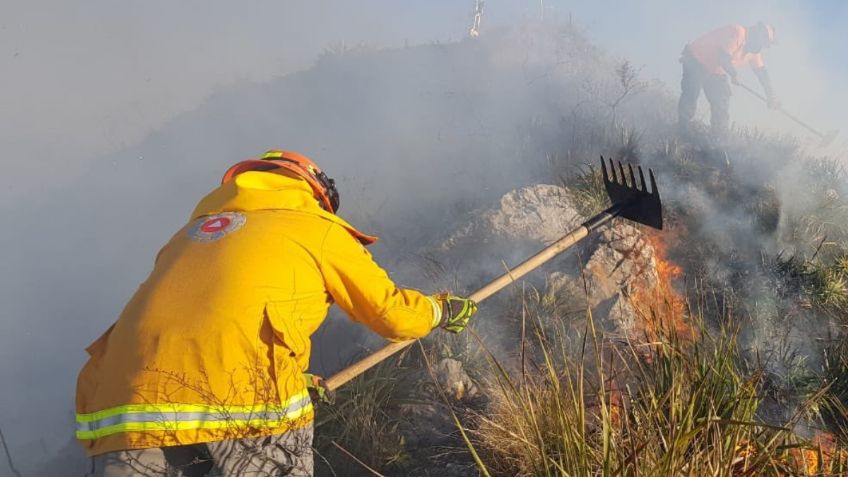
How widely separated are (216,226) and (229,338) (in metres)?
0.46

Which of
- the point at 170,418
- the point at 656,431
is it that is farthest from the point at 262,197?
the point at 656,431

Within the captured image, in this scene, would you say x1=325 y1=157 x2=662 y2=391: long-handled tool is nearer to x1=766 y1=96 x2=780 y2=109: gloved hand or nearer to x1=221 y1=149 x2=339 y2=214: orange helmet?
x1=221 y1=149 x2=339 y2=214: orange helmet

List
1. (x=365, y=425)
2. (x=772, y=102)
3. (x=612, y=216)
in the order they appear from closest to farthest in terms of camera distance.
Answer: (x=365, y=425)
(x=612, y=216)
(x=772, y=102)

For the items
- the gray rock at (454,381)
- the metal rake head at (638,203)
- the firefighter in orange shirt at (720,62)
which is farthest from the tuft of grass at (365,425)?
the firefighter in orange shirt at (720,62)

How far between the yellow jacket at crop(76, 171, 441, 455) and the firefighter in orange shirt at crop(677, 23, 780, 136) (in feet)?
21.4

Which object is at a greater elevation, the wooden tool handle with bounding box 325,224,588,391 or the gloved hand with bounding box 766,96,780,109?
the wooden tool handle with bounding box 325,224,588,391

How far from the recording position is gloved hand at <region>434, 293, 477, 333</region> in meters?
2.47

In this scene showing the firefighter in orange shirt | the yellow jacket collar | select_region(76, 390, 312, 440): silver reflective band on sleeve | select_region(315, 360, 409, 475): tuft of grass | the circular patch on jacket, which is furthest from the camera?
the firefighter in orange shirt

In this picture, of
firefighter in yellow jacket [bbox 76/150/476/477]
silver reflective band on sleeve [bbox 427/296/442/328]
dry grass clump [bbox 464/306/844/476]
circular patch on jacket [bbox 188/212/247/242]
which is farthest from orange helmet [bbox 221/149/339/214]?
dry grass clump [bbox 464/306/844/476]

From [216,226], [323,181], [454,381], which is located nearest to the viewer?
[216,226]

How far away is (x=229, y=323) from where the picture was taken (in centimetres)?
173

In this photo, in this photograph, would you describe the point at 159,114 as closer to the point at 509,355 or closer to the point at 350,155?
the point at 350,155

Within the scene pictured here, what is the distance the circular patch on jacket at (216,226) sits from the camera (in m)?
1.92

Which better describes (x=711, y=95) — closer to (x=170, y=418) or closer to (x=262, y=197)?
(x=262, y=197)
